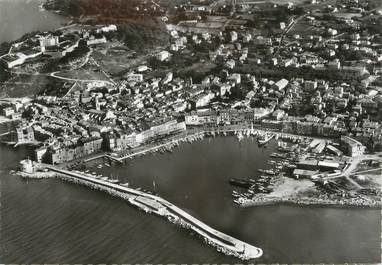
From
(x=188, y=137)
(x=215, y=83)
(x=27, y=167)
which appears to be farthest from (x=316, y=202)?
(x=215, y=83)

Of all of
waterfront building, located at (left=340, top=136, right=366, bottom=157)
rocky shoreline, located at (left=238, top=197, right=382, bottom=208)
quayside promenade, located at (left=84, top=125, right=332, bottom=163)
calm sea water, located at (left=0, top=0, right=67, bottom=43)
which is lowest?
quayside promenade, located at (left=84, top=125, right=332, bottom=163)

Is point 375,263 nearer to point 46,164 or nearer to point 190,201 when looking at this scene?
point 190,201

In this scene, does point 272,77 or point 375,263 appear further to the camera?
point 272,77

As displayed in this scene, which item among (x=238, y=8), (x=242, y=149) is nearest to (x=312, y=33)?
(x=238, y=8)

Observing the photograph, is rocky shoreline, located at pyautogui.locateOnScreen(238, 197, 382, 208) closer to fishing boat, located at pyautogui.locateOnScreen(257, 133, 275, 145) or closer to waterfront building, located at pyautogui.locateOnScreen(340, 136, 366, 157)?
waterfront building, located at pyautogui.locateOnScreen(340, 136, 366, 157)

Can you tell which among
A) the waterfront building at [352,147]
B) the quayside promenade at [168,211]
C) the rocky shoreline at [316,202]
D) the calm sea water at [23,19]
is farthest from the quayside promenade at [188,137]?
the calm sea water at [23,19]

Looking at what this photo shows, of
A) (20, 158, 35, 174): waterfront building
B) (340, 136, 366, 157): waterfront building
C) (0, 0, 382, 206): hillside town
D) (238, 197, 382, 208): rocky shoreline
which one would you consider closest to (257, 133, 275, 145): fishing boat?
(0, 0, 382, 206): hillside town

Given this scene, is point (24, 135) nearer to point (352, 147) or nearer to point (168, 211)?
point (168, 211)
